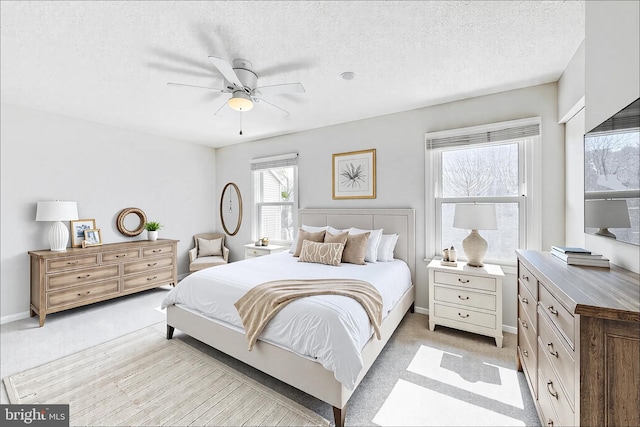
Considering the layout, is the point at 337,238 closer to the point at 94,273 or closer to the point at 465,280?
the point at 465,280

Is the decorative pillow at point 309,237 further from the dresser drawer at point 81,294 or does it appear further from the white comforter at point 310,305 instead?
the dresser drawer at point 81,294

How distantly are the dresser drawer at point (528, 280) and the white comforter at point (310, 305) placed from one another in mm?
998

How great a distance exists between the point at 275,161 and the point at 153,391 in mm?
3477

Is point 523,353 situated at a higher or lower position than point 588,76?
lower

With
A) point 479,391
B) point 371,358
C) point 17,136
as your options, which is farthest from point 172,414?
point 17,136

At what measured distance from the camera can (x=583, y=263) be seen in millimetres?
1524

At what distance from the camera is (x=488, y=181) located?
119 inches

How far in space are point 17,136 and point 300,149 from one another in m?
3.51

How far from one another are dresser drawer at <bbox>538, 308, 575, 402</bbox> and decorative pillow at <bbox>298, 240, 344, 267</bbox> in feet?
5.95

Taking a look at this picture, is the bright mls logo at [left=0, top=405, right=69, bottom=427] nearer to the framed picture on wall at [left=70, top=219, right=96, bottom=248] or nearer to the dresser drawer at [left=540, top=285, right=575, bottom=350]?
the dresser drawer at [left=540, top=285, right=575, bottom=350]

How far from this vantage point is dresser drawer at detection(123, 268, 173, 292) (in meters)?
3.79

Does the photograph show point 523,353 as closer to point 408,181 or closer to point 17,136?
point 408,181

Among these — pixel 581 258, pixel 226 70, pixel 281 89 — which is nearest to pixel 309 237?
pixel 281 89

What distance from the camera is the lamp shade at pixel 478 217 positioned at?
8.56 ft
